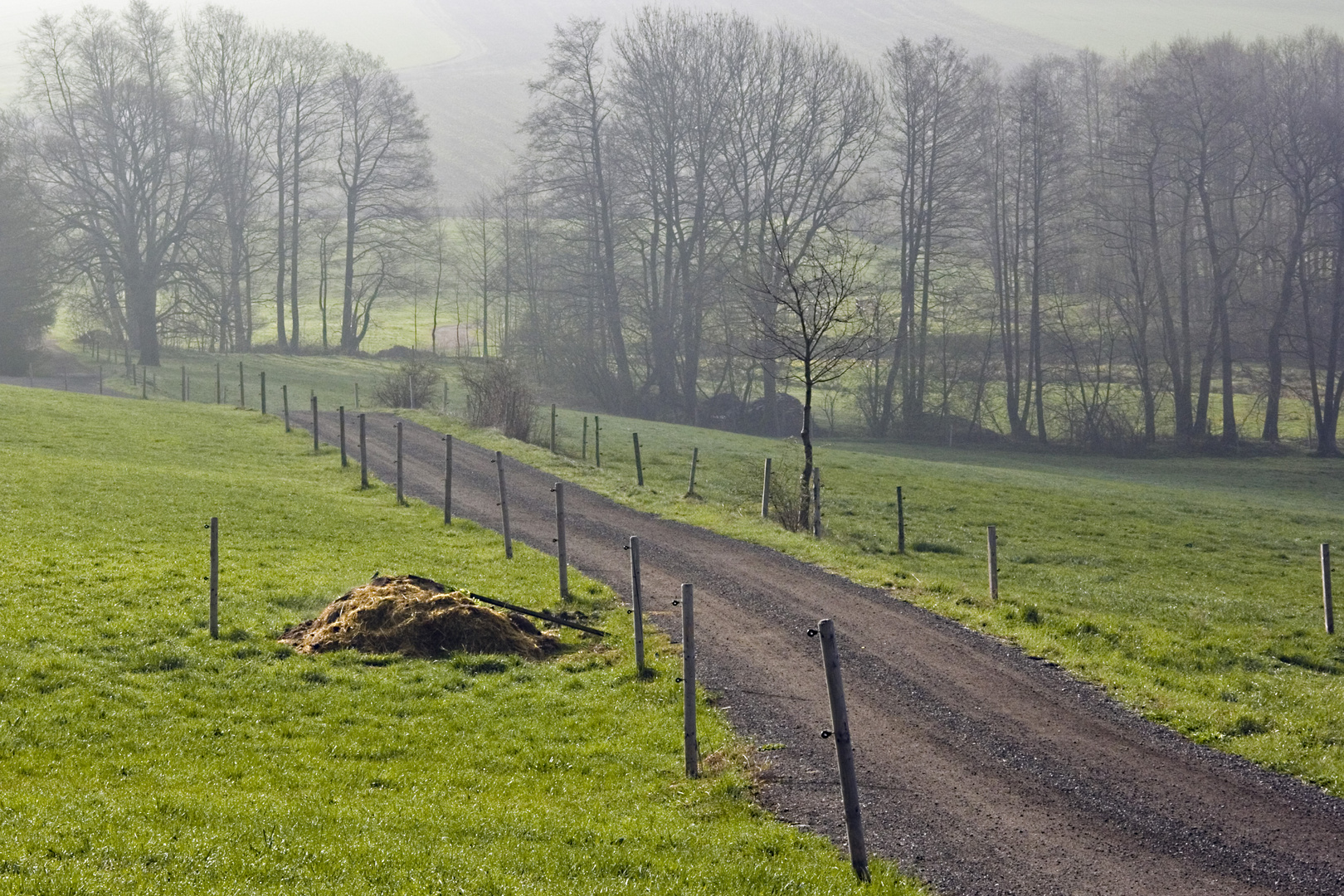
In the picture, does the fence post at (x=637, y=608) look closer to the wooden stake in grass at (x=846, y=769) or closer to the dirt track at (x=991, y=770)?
the dirt track at (x=991, y=770)

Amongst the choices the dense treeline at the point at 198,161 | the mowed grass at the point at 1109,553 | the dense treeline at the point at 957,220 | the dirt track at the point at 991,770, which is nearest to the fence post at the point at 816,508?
the mowed grass at the point at 1109,553

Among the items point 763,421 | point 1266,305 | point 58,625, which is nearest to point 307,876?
point 58,625

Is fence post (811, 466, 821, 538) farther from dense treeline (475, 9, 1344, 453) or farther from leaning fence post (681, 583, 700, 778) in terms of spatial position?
dense treeline (475, 9, 1344, 453)

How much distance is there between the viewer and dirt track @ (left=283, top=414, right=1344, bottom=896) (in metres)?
7.71

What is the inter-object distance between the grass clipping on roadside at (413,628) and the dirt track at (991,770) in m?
2.27

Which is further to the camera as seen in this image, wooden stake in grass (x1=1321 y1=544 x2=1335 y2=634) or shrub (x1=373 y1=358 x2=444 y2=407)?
shrub (x1=373 y1=358 x2=444 y2=407)

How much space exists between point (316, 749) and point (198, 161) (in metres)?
63.4

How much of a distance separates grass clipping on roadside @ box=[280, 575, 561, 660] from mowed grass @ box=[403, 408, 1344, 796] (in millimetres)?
4483

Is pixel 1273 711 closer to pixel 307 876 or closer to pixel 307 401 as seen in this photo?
pixel 307 876

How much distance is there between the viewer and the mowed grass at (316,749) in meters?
7.08

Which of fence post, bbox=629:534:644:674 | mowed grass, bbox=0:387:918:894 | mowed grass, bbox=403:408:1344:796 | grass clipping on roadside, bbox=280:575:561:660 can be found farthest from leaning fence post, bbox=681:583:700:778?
mowed grass, bbox=403:408:1344:796

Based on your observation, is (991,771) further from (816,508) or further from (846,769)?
(816,508)

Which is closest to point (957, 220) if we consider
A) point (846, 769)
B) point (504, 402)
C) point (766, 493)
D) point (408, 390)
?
point (408, 390)

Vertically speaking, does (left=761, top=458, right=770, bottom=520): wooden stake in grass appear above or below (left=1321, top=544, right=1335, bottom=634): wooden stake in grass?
above
